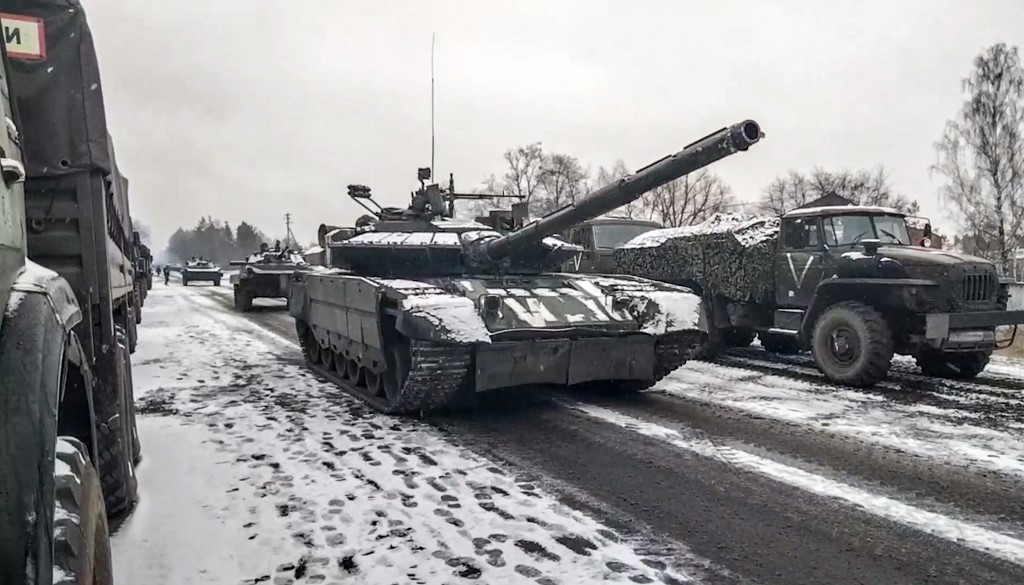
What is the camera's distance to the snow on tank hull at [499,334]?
19.9 feet

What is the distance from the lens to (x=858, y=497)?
14.3ft

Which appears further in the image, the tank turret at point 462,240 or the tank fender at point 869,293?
the tank fender at point 869,293

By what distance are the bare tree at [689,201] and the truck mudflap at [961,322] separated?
143ft

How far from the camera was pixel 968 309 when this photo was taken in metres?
8.26

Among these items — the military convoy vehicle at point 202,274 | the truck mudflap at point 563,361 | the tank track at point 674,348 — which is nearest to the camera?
the truck mudflap at point 563,361

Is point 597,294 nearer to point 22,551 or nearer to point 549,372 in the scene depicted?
point 549,372

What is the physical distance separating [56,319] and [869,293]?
8410 mm

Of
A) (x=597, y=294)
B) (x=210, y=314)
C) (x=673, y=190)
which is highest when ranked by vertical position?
(x=673, y=190)

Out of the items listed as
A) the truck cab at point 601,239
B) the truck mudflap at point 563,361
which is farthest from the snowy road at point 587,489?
the truck cab at point 601,239

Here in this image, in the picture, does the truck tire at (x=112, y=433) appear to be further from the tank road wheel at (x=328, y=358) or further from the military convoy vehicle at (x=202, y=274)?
the military convoy vehicle at (x=202, y=274)

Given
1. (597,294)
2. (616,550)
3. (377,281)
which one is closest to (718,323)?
(597,294)

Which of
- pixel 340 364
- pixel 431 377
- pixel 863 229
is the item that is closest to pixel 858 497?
pixel 431 377

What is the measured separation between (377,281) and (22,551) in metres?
5.35

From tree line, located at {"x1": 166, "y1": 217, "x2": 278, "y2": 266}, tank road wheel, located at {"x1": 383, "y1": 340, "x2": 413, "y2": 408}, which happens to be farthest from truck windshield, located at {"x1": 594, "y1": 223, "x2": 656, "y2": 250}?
tree line, located at {"x1": 166, "y1": 217, "x2": 278, "y2": 266}
